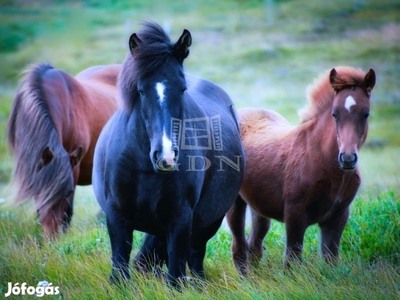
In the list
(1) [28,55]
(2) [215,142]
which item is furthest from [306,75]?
(2) [215,142]

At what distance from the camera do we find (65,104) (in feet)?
25.8

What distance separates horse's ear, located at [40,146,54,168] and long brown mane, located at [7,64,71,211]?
3.0 inches

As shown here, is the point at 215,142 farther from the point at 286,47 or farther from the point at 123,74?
the point at 286,47

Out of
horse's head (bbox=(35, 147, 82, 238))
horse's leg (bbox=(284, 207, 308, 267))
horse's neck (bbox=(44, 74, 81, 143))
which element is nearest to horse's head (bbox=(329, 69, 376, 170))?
horse's leg (bbox=(284, 207, 308, 267))

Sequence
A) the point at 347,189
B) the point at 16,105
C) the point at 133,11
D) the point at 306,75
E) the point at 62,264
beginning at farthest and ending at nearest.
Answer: the point at 133,11
the point at 306,75
the point at 16,105
the point at 347,189
the point at 62,264

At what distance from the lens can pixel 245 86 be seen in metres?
30.8

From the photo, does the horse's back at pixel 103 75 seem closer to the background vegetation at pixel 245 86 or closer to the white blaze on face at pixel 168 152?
the background vegetation at pixel 245 86

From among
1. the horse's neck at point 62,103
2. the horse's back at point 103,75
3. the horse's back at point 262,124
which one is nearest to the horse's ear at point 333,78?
→ the horse's back at point 262,124

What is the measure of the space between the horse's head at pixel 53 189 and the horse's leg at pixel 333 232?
2638mm

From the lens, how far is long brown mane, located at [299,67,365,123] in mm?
5371

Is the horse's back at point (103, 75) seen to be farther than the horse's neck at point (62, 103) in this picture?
Yes

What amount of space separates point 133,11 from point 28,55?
47.4ft

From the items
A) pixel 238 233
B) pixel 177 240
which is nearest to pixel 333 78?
pixel 238 233

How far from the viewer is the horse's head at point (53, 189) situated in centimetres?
648
